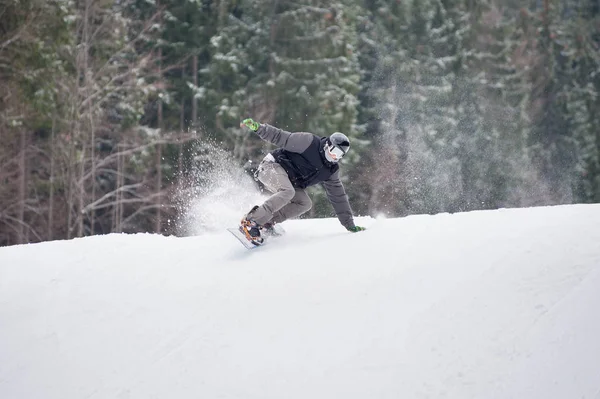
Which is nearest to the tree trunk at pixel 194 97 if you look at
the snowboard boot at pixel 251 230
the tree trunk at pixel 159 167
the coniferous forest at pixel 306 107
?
the coniferous forest at pixel 306 107

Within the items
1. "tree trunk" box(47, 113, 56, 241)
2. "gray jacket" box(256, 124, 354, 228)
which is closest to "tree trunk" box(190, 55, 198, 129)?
"tree trunk" box(47, 113, 56, 241)

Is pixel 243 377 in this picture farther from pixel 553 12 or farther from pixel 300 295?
pixel 553 12

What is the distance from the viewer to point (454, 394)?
4766 mm

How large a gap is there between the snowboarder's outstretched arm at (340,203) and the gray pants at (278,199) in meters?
0.37

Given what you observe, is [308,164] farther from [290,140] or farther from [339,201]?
[339,201]

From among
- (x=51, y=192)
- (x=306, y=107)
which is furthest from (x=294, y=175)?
(x=306, y=107)

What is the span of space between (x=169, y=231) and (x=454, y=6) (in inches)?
551

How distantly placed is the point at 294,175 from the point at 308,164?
21 centimetres

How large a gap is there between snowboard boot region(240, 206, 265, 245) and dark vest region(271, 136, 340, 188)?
0.66 meters

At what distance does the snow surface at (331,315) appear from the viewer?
16.4 feet

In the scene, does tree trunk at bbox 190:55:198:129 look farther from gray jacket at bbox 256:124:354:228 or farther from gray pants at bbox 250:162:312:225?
gray jacket at bbox 256:124:354:228

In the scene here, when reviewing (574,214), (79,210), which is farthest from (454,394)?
(79,210)

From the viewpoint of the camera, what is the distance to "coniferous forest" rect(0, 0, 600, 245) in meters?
22.7

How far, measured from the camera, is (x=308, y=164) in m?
8.17
